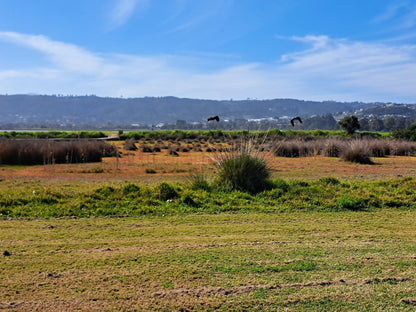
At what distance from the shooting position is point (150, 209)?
32.9ft

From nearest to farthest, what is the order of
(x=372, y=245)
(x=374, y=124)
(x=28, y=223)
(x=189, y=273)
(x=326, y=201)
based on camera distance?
(x=189, y=273), (x=372, y=245), (x=28, y=223), (x=326, y=201), (x=374, y=124)

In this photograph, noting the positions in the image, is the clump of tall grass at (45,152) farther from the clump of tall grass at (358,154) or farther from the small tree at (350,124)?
the small tree at (350,124)

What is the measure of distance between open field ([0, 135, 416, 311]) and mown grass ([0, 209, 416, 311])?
0.05 feet

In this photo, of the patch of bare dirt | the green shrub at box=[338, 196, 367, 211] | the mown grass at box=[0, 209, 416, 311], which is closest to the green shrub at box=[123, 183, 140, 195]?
the mown grass at box=[0, 209, 416, 311]

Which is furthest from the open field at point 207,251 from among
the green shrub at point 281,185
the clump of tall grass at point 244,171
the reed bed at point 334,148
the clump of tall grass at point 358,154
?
the reed bed at point 334,148

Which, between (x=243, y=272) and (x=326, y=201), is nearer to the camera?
(x=243, y=272)

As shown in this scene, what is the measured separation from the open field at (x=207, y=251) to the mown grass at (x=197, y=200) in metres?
0.04

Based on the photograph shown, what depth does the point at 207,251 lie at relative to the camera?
6.37m

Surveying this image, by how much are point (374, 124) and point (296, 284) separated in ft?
274

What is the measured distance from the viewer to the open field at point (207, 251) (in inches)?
178

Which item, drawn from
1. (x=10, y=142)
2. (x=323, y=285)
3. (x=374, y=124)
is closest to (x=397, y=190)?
(x=323, y=285)

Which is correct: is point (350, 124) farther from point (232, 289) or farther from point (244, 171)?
point (232, 289)

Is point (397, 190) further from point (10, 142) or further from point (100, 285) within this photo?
point (10, 142)

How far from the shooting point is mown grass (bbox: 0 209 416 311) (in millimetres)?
4445
